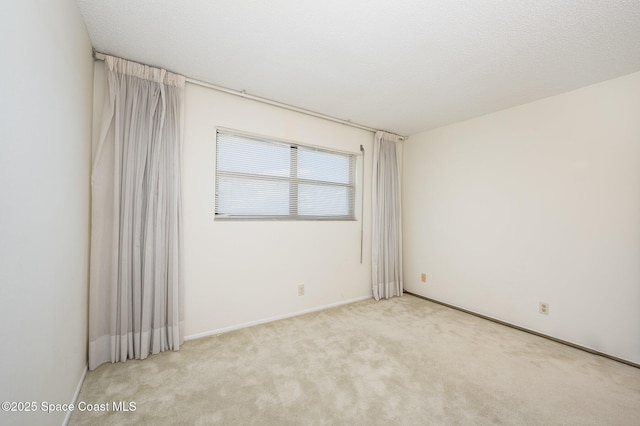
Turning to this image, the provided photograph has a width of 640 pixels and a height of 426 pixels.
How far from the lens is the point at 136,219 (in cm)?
214

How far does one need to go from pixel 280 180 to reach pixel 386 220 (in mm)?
1735

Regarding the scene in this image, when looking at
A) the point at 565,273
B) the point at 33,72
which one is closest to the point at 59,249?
the point at 33,72

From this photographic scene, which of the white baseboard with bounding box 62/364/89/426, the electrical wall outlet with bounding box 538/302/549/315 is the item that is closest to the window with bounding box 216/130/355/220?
the white baseboard with bounding box 62/364/89/426

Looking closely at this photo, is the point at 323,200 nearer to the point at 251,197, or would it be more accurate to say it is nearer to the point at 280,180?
the point at 280,180

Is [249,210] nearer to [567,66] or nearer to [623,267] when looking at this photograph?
[567,66]

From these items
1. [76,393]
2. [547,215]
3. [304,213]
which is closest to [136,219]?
[76,393]

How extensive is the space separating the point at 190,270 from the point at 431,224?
322cm

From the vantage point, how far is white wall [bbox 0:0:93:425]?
89cm

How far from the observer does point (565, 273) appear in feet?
8.50

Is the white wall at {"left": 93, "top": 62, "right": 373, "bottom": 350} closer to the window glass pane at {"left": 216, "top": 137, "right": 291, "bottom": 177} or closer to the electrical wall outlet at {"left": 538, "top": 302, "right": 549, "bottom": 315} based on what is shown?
the window glass pane at {"left": 216, "top": 137, "right": 291, "bottom": 177}

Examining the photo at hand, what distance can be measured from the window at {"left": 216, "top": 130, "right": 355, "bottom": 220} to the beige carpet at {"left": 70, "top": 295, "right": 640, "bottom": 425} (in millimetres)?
1337

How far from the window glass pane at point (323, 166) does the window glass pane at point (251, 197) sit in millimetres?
352

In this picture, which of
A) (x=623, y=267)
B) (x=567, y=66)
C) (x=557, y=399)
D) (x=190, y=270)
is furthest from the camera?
(x=190, y=270)

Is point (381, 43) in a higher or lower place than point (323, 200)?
higher
